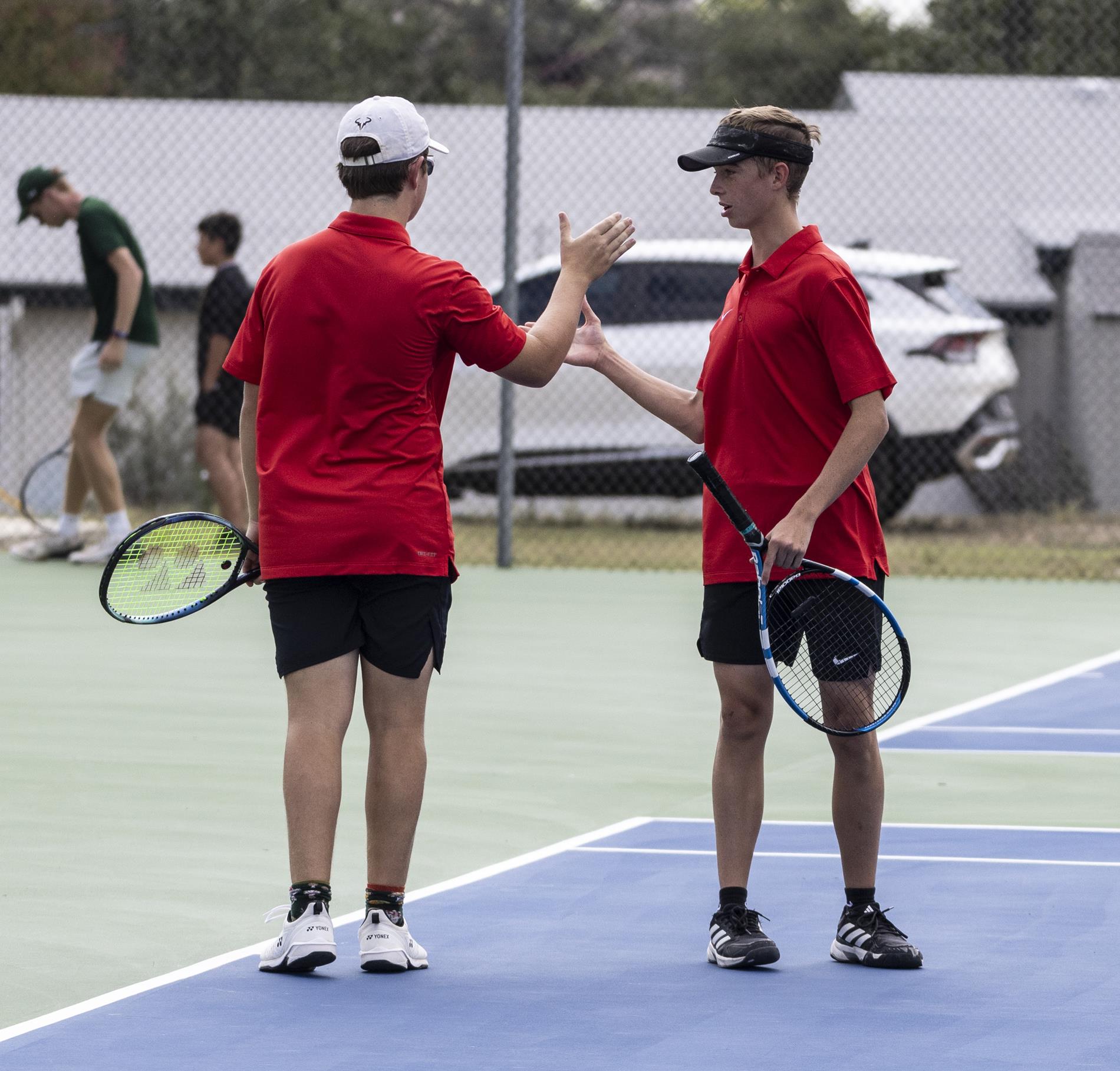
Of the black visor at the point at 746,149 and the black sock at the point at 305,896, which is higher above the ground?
the black visor at the point at 746,149

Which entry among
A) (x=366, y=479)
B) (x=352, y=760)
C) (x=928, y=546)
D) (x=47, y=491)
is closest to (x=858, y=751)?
(x=366, y=479)

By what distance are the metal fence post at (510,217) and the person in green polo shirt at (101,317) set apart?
76.7 inches

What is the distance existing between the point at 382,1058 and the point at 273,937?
0.94 meters

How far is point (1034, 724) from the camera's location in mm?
8039

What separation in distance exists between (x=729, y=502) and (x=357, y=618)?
78 cm

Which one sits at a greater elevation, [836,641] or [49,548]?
[836,641]

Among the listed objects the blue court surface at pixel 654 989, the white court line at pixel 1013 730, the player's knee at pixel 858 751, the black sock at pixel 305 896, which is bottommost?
the white court line at pixel 1013 730

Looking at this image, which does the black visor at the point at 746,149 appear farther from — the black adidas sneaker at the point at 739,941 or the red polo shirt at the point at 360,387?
the black adidas sneaker at the point at 739,941

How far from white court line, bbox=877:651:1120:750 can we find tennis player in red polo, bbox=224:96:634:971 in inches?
121

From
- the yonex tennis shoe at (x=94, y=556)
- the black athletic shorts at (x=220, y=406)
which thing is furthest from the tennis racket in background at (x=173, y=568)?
the yonex tennis shoe at (x=94, y=556)

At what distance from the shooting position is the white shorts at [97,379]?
12.0 meters

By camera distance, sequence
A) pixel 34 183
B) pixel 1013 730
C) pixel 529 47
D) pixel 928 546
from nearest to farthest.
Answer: pixel 1013 730
pixel 34 183
pixel 928 546
pixel 529 47

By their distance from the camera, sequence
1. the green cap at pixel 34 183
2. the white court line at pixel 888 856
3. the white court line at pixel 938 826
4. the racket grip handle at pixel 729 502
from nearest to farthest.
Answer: the racket grip handle at pixel 729 502
the white court line at pixel 888 856
the white court line at pixel 938 826
the green cap at pixel 34 183

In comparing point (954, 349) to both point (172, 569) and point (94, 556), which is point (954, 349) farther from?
point (172, 569)
